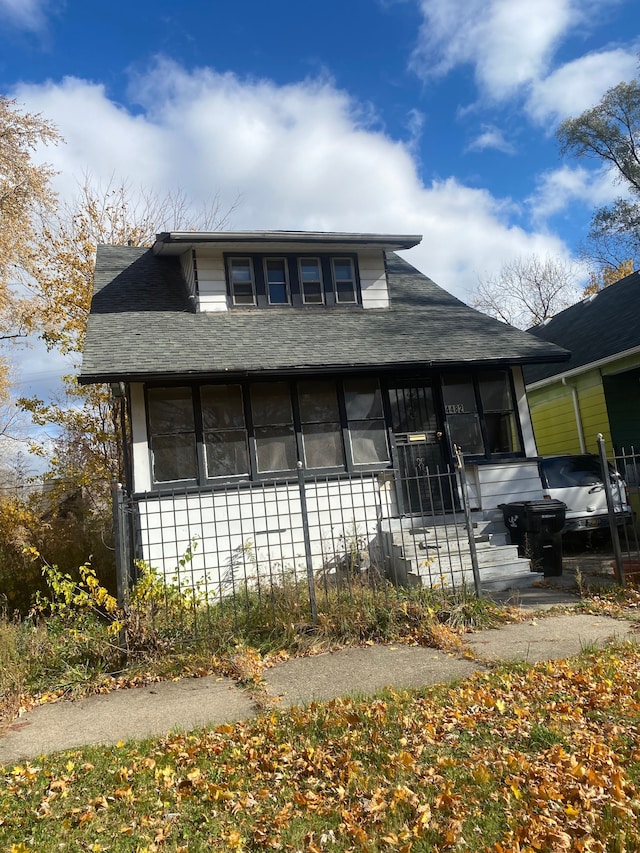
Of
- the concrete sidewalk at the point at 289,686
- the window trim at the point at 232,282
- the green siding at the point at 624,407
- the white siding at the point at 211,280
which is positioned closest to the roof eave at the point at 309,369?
the white siding at the point at 211,280

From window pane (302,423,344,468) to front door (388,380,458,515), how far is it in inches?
44.7

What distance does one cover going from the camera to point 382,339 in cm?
1173

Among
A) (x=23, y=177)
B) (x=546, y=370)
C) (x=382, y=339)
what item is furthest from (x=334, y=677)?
(x=23, y=177)

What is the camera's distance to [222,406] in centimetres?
1069

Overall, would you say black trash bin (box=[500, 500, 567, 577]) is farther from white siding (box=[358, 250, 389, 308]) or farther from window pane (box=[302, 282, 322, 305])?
window pane (box=[302, 282, 322, 305])

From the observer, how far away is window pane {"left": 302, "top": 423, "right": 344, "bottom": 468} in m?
10.9

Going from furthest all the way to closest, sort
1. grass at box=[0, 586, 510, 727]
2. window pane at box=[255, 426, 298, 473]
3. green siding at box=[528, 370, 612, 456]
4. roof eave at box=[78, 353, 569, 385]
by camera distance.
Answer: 1. green siding at box=[528, 370, 612, 456]
2. window pane at box=[255, 426, 298, 473]
3. roof eave at box=[78, 353, 569, 385]
4. grass at box=[0, 586, 510, 727]

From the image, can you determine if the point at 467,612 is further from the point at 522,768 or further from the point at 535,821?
the point at 535,821

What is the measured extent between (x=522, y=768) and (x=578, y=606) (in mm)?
4561

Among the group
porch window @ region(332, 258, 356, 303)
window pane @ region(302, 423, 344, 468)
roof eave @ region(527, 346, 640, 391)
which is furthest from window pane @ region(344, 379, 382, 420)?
roof eave @ region(527, 346, 640, 391)

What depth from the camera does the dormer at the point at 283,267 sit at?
1205 centimetres

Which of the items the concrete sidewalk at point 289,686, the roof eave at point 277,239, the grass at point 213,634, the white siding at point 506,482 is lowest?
the concrete sidewalk at point 289,686

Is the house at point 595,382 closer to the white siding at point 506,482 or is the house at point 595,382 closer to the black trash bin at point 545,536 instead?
the white siding at point 506,482

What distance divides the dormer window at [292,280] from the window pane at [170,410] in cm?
271
